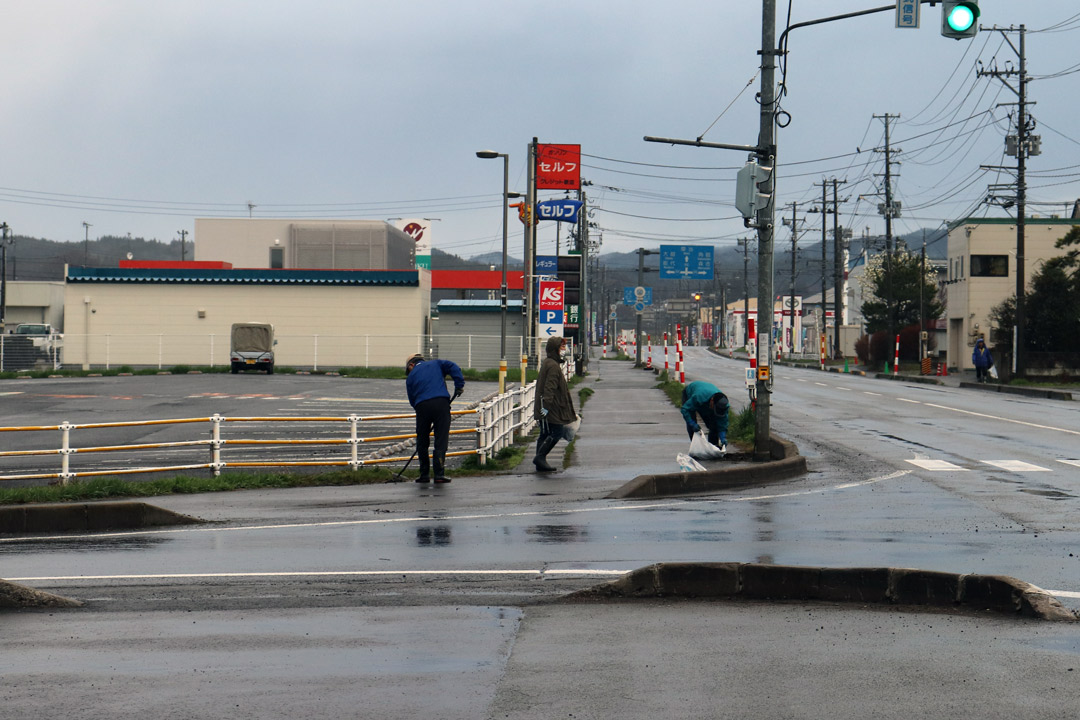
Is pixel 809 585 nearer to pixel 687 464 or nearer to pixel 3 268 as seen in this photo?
pixel 687 464

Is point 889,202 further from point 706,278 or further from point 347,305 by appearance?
point 347,305

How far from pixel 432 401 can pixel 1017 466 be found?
8292mm

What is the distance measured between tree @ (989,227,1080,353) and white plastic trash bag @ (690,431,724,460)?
126 ft

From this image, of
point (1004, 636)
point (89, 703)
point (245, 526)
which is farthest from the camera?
point (245, 526)

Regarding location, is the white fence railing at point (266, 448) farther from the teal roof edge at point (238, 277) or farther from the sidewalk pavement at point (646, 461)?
the teal roof edge at point (238, 277)

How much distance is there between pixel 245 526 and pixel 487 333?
165 feet

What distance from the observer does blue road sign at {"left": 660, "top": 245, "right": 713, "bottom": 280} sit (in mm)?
61188

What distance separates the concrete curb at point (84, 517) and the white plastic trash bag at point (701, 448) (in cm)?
723

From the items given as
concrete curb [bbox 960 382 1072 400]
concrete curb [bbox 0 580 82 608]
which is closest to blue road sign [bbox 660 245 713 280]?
concrete curb [bbox 960 382 1072 400]

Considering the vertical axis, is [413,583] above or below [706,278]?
below

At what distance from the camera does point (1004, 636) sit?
6.15 meters

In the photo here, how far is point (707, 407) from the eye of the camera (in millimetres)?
16266

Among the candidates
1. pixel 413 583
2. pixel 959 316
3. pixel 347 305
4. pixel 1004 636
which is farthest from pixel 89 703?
pixel 959 316

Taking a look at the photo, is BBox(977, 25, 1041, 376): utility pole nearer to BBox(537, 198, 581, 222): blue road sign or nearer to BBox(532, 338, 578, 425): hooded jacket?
BBox(537, 198, 581, 222): blue road sign
